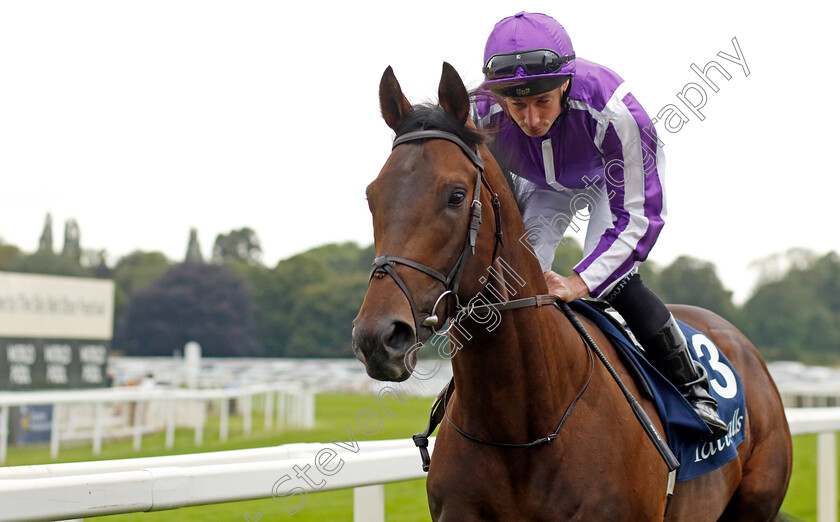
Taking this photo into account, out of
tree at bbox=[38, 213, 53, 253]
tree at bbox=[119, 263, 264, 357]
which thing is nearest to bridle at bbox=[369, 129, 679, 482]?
tree at bbox=[119, 263, 264, 357]

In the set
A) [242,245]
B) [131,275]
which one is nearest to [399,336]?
[131,275]

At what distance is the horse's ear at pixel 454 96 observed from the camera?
234 centimetres

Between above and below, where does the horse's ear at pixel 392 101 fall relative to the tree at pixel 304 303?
above

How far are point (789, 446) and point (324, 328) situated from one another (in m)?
44.6

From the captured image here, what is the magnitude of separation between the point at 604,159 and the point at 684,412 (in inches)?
36.5

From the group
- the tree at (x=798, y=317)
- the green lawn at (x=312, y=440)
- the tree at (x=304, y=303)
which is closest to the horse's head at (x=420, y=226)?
the green lawn at (x=312, y=440)

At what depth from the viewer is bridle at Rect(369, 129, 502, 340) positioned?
203 centimetres

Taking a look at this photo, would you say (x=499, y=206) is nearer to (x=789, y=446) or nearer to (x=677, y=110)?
(x=677, y=110)

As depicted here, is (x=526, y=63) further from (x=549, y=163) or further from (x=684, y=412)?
(x=684, y=412)

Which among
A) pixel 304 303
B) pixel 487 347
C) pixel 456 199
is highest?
pixel 456 199

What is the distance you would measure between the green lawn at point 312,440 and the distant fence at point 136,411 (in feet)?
0.64

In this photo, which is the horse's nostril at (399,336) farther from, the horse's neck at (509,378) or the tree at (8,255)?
the tree at (8,255)

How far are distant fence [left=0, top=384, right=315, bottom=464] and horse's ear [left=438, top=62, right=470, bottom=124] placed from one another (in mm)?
9008

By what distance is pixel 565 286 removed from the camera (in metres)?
2.60
